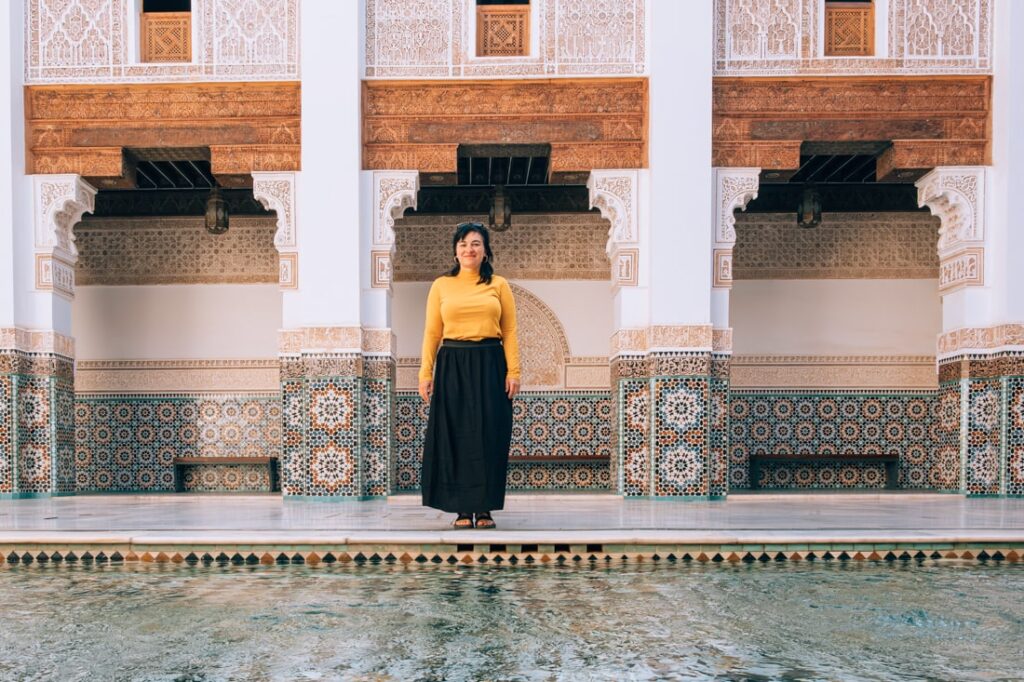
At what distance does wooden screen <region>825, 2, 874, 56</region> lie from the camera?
4.86 m

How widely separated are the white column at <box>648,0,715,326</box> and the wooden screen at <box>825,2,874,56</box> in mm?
676

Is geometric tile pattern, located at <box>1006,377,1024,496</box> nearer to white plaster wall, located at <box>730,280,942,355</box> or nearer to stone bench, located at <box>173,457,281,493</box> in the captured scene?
white plaster wall, located at <box>730,280,942,355</box>

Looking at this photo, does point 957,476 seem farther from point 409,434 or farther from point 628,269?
point 409,434

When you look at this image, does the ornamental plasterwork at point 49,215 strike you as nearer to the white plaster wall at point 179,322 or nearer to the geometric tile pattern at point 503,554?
the white plaster wall at point 179,322

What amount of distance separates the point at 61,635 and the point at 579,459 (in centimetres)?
443

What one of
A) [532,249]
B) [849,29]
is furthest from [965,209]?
[532,249]

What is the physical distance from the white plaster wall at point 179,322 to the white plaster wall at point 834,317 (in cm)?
316

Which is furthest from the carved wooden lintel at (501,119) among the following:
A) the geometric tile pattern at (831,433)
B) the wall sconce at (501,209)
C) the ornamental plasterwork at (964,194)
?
the geometric tile pattern at (831,433)

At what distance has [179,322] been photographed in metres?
6.23

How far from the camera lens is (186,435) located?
614 cm

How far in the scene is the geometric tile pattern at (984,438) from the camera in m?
4.86

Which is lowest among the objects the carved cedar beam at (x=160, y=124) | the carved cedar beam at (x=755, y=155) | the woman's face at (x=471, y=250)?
the woman's face at (x=471, y=250)

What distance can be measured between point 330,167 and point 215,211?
154cm

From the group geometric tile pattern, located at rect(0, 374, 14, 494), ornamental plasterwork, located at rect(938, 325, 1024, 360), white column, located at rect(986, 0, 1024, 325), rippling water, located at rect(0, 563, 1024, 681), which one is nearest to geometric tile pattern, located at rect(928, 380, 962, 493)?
ornamental plasterwork, located at rect(938, 325, 1024, 360)
